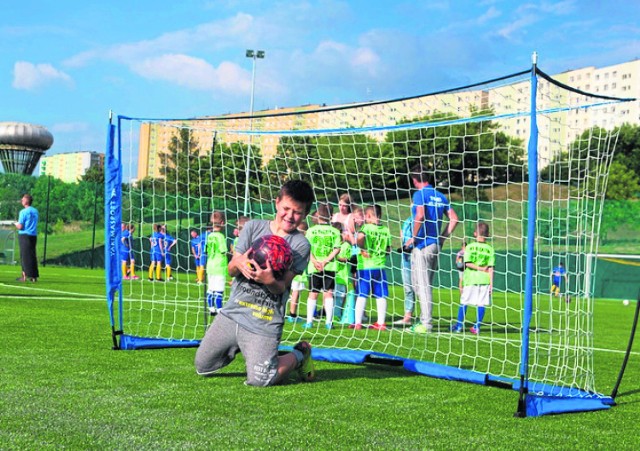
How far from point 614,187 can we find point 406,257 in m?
43.2

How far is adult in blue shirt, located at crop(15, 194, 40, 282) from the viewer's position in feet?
52.7

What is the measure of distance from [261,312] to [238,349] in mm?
387

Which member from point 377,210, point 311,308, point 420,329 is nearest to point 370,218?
point 377,210

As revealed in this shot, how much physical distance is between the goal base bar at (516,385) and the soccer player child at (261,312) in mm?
1123

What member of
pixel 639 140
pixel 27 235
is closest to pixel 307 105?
pixel 639 140

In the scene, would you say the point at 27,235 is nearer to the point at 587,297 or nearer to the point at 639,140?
the point at 587,297

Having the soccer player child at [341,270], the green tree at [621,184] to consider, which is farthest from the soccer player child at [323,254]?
the green tree at [621,184]

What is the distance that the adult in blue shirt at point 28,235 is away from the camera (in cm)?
1606

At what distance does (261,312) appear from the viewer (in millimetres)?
5438

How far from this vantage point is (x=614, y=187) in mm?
49750

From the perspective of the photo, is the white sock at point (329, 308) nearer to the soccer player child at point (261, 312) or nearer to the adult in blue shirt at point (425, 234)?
the adult in blue shirt at point (425, 234)

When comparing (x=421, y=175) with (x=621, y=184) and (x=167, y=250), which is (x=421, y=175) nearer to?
(x=167, y=250)

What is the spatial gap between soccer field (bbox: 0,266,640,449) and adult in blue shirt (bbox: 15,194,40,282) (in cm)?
977

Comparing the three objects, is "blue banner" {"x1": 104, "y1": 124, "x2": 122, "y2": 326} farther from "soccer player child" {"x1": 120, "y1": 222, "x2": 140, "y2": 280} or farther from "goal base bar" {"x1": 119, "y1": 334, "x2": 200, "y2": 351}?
"goal base bar" {"x1": 119, "y1": 334, "x2": 200, "y2": 351}
